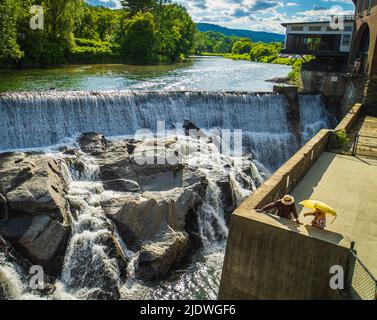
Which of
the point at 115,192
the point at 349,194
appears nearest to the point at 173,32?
the point at 115,192

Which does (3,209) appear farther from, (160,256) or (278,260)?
(278,260)

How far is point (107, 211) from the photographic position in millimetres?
13180

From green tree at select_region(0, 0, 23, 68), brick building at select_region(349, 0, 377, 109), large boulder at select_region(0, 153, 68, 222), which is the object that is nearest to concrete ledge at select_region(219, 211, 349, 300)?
large boulder at select_region(0, 153, 68, 222)

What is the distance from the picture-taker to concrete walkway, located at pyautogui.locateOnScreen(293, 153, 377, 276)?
8656 millimetres

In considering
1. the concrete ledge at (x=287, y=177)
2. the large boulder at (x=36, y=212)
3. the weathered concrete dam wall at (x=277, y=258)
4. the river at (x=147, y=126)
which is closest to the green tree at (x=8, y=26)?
the river at (x=147, y=126)

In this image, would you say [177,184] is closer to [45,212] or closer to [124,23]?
[45,212]

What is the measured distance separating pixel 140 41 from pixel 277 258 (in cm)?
4914

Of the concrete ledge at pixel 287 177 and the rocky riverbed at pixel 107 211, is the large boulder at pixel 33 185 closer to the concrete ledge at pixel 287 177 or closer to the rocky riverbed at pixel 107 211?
the rocky riverbed at pixel 107 211

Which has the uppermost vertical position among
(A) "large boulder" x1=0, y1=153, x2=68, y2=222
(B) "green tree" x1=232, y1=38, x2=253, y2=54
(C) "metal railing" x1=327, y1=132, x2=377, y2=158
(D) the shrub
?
(B) "green tree" x1=232, y1=38, x2=253, y2=54

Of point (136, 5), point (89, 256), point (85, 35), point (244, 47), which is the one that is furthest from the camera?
point (244, 47)

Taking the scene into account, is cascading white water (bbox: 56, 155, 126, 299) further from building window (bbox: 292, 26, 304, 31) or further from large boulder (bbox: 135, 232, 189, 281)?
building window (bbox: 292, 26, 304, 31)

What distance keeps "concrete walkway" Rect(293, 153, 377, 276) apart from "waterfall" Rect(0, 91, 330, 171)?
805 centimetres

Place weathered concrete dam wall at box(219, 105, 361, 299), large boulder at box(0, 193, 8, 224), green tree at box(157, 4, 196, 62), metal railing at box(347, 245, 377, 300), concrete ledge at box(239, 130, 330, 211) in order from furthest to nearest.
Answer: green tree at box(157, 4, 196, 62) → large boulder at box(0, 193, 8, 224) → concrete ledge at box(239, 130, 330, 211) → weathered concrete dam wall at box(219, 105, 361, 299) → metal railing at box(347, 245, 377, 300)

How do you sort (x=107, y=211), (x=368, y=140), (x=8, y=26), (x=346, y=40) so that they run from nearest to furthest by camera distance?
(x=107, y=211), (x=368, y=140), (x=8, y=26), (x=346, y=40)
